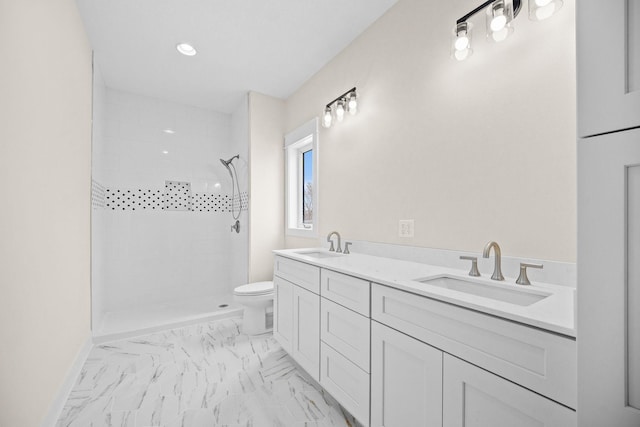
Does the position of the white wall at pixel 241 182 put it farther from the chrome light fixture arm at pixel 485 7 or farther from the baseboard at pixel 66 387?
the chrome light fixture arm at pixel 485 7

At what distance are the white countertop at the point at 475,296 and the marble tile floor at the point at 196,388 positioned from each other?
81 cm

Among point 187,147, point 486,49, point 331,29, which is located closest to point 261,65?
point 331,29

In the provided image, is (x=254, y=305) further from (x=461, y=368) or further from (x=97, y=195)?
→ (x=461, y=368)

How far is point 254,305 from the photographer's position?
2572mm

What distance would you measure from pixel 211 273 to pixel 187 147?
5.65ft

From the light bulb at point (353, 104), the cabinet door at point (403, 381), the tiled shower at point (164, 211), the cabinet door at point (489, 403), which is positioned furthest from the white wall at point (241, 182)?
the cabinet door at point (489, 403)

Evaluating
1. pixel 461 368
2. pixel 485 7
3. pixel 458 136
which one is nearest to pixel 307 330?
pixel 461 368

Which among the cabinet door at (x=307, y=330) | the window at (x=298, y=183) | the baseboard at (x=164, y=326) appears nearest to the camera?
the cabinet door at (x=307, y=330)

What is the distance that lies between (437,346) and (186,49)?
281cm

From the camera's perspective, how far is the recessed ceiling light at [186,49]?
7.57ft

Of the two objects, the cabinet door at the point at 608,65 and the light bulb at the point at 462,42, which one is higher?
the light bulb at the point at 462,42

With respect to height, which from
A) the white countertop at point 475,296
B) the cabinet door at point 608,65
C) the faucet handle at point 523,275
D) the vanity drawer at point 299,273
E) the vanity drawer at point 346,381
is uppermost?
the cabinet door at point 608,65

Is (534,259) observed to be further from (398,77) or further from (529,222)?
(398,77)

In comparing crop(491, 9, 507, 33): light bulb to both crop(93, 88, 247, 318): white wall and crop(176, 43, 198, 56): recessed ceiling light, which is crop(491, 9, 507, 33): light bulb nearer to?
crop(176, 43, 198, 56): recessed ceiling light
